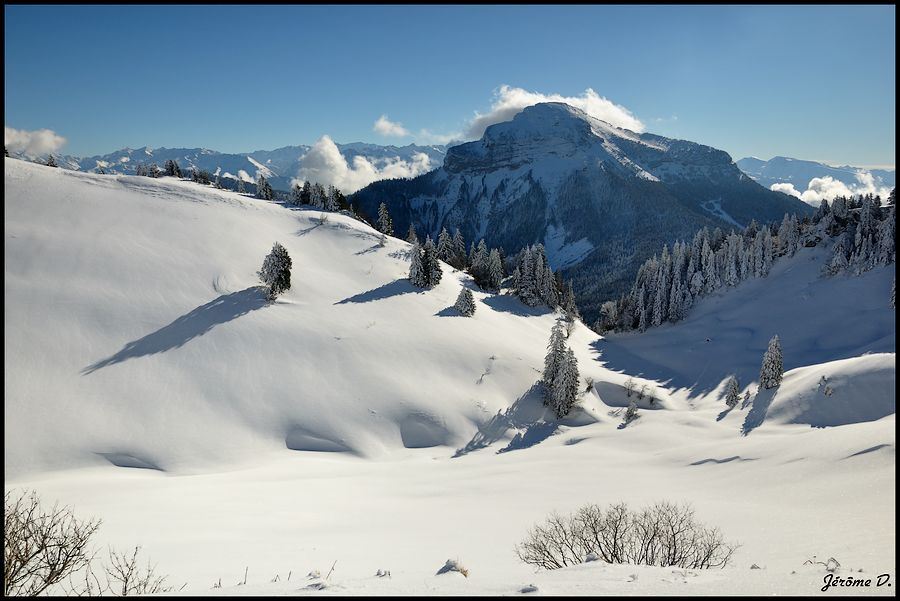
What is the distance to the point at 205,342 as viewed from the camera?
45812 mm

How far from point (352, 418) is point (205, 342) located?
733 inches

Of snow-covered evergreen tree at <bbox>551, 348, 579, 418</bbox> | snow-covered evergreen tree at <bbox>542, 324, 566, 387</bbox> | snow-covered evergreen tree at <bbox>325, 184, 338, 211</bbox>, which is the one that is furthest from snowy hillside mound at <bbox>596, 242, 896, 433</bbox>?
snow-covered evergreen tree at <bbox>325, 184, 338, 211</bbox>

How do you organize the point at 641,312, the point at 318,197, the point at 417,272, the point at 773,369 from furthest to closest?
the point at 641,312
the point at 318,197
the point at 417,272
the point at 773,369

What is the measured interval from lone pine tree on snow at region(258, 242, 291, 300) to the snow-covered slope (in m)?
1.79

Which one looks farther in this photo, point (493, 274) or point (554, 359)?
point (493, 274)

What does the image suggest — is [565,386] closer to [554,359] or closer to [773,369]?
[554,359]

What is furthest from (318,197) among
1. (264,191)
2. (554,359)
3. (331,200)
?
(554,359)

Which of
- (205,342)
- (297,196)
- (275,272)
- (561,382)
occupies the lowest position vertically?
(561,382)

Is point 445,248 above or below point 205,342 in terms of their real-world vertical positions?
above

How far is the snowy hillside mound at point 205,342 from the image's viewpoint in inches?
1416

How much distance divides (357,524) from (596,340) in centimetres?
7889

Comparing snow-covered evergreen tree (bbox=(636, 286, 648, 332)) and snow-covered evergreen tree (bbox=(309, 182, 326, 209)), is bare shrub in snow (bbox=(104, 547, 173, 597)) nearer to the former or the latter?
snow-covered evergreen tree (bbox=(309, 182, 326, 209))

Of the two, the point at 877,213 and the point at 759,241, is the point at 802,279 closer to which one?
the point at 759,241

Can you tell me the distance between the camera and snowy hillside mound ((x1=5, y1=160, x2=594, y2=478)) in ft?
118
